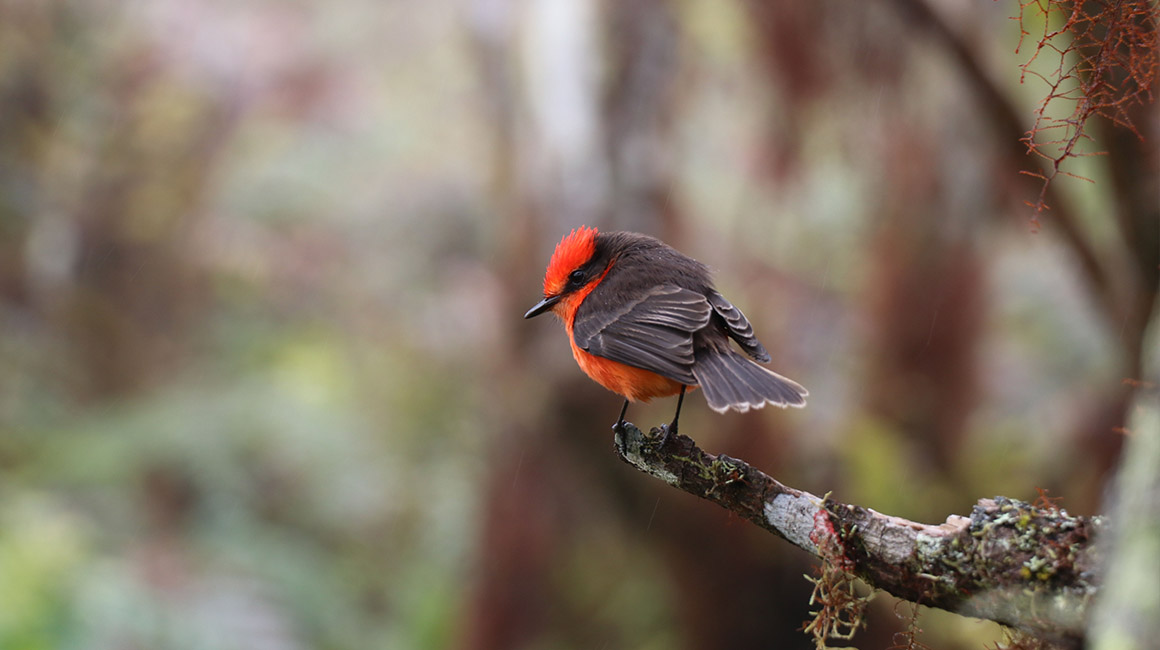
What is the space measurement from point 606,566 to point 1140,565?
5259 mm

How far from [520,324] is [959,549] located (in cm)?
431

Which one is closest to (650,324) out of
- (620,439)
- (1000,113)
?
(620,439)

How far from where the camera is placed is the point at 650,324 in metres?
2.12

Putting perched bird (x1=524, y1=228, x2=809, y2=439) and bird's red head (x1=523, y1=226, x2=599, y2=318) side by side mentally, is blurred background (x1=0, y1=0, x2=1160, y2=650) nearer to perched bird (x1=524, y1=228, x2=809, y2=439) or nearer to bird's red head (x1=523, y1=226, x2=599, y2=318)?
perched bird (x1=524, y1=228, x2=809, y2=439)

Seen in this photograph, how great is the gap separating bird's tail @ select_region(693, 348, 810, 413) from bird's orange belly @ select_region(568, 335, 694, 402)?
0.10 m

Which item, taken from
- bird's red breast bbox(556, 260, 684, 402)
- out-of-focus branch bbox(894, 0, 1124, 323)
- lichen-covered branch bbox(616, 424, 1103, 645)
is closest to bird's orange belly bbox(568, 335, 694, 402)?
bird's red breast bbox(556, 260, 684, 402)

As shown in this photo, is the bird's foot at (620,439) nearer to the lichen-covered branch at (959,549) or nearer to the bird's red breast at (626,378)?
the bird's red breast at (626,378)

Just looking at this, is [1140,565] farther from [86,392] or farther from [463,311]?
[463,311]

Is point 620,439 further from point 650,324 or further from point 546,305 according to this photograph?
point 546,305

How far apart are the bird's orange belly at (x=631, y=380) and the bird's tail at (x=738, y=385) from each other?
95 millimetres

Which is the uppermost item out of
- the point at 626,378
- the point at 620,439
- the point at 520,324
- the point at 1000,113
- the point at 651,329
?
the point at 1000,113

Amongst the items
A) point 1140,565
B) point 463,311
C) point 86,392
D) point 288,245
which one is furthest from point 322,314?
point 1140,565

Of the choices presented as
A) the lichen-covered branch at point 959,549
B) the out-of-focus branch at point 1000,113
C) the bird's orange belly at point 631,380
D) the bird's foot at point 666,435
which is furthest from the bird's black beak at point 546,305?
the out-of-focus branch at point 1000,113

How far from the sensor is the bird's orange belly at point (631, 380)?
2080mm
